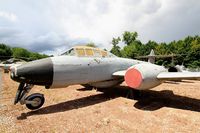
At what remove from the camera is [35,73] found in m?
6.17

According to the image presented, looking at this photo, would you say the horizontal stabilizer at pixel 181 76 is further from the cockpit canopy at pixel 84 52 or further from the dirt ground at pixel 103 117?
the cockpit canopy at pixel 84 52

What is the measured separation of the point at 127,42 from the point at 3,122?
72.8 m

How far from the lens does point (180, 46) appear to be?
181ft

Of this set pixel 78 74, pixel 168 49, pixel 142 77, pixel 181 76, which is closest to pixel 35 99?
pixel 78 74

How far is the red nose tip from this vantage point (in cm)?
703

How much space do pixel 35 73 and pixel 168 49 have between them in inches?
2335

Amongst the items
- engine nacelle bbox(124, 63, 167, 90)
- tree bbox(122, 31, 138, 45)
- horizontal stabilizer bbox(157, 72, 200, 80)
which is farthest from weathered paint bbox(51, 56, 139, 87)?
tree bbox(122, 31, 138, 45)

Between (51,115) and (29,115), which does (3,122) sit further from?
(51,115)

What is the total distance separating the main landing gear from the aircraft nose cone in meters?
0.52

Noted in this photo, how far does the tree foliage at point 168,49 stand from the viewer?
4853 centimetres

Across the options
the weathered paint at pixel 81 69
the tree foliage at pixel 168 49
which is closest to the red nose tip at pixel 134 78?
the weathered paint at pixel 81 69

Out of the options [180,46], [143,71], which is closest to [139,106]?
[143,71]

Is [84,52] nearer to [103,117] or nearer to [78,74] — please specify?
[78,74]

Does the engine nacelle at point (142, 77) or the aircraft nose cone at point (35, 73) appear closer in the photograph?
the aircraft nose cone at point (35, 73)
